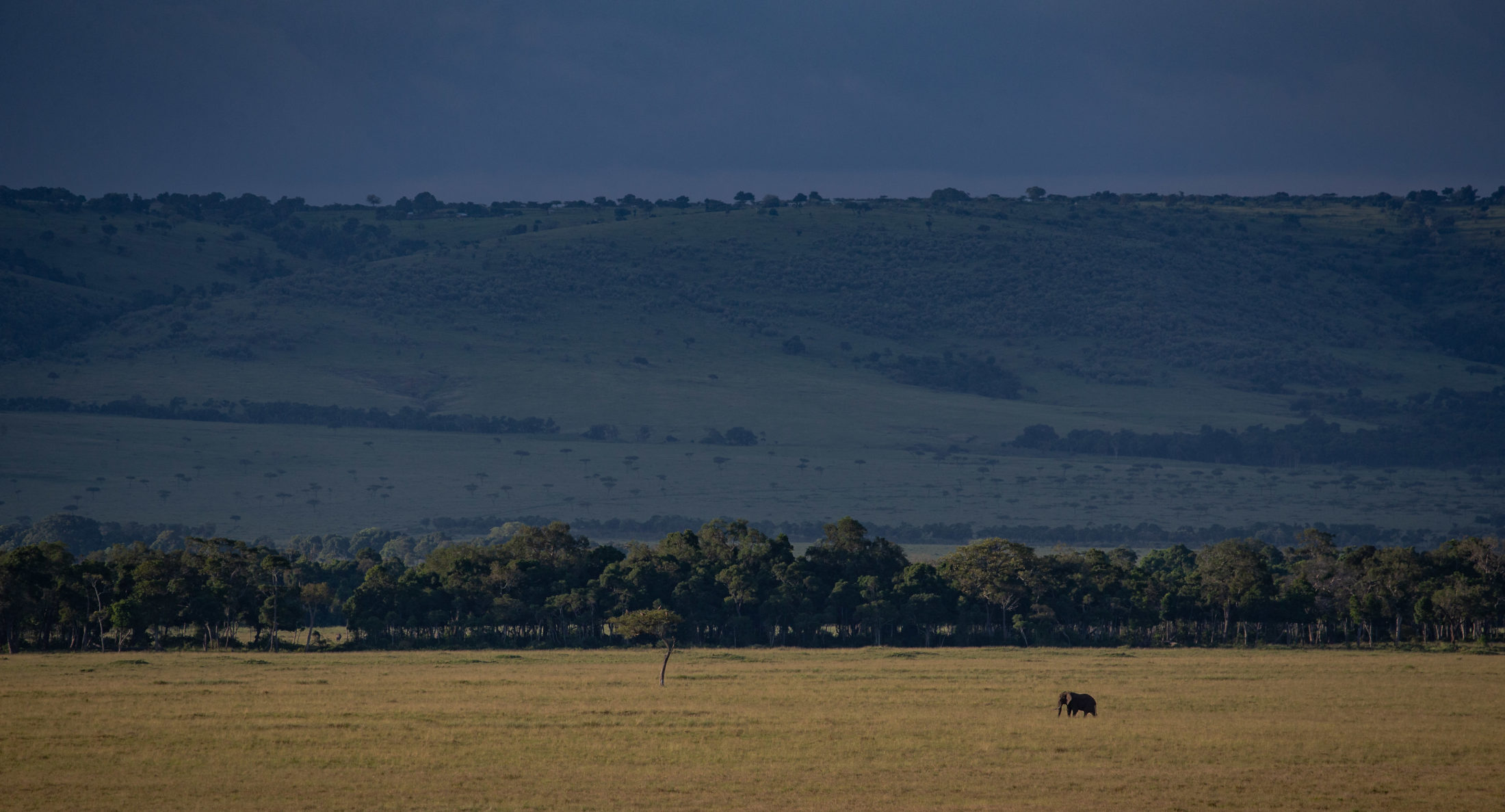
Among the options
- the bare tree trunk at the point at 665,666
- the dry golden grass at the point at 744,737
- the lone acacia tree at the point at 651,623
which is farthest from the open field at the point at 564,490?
the dry golden grass at the point at 744,737

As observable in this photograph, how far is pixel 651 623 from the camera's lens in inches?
2371

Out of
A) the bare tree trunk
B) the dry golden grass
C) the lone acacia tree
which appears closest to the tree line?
the lone acacia tree

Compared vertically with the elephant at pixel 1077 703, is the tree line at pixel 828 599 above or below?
above

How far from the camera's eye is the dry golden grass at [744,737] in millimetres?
30203

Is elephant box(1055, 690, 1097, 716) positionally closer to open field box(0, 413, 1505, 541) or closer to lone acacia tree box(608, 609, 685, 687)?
lone acacia tree box(608, 609, 685, 687)

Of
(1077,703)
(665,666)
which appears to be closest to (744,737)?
(1077,703)

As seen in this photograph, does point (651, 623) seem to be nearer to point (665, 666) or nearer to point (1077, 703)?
point (665, 666)

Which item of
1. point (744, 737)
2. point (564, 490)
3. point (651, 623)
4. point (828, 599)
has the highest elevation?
point (564, 490)

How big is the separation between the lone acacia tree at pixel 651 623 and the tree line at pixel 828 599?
224 centimetres

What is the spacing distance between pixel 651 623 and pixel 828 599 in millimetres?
14769

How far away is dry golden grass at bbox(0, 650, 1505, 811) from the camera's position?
3020 centimetres

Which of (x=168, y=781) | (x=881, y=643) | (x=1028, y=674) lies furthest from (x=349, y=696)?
(x=881, y=643)

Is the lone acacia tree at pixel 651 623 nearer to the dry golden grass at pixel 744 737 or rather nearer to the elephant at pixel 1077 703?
the dry golden grass at pixel 744 737

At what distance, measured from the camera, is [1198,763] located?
1334 inches
